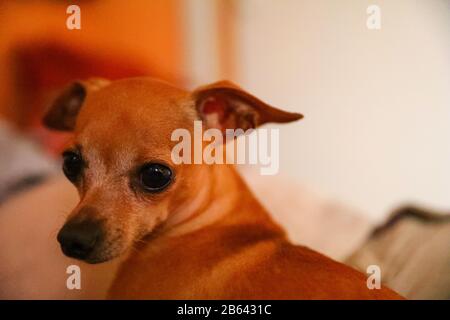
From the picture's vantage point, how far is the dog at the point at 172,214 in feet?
3.42

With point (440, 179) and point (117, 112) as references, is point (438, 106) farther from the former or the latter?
point (117, 112)

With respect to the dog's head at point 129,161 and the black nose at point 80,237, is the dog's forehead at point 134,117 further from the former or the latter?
the black nose at point 80,237

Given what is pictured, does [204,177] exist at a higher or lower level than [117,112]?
lower

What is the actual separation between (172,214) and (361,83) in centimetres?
70

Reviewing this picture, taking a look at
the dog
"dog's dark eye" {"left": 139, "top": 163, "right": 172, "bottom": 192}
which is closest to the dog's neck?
the dog

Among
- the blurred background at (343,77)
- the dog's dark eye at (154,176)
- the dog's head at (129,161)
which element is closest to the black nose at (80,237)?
the dog's head at (129,161)

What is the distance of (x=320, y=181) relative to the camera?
2.19m

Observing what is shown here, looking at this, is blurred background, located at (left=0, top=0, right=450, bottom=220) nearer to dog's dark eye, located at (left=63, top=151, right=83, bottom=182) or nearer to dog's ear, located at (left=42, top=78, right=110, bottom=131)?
dog's ear, located at (left=42, top=78, right=110, bottom=131)

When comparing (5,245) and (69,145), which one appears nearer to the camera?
(69,145)

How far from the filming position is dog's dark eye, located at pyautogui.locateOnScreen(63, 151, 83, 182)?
1.15 m

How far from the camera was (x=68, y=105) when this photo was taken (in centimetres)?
142

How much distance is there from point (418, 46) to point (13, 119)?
2420 mm

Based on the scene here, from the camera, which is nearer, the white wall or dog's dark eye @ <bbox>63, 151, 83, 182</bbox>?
dog's dark eye @ <bbox>63, 151, 83, 182</bbox>
